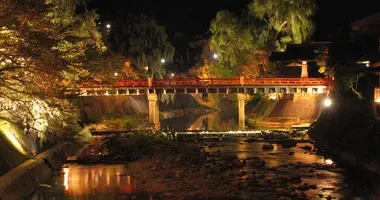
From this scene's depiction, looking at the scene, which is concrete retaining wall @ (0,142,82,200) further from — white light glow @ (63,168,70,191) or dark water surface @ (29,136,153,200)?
white light glow @ (63,168,70,191)

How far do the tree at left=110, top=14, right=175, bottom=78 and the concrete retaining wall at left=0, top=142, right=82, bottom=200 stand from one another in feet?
115

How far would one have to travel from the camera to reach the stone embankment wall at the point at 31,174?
24.4m

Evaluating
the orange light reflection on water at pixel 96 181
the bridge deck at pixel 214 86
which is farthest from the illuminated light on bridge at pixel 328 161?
the bridge deck at pixel 214 86

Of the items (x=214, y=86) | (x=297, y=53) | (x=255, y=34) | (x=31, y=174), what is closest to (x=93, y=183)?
(x=31, y=174)

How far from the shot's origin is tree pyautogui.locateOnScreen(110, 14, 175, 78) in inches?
2857

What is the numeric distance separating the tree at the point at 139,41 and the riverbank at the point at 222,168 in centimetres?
2465

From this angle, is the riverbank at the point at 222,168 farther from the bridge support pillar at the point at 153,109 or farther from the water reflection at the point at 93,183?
the bridge support pillar at the point at 153,109

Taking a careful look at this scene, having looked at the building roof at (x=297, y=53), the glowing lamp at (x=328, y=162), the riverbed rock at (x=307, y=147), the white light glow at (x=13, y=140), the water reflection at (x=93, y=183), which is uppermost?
the building roof at (x=297, y=53)

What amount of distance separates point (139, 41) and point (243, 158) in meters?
38.0

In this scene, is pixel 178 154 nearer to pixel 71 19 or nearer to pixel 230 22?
pixel 71 19

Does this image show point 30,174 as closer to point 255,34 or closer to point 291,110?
point 291,110

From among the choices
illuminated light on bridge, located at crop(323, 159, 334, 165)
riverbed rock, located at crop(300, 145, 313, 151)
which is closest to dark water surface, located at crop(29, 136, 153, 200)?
illuminated light on bridge, located at crop(323, 159, 334, 165)

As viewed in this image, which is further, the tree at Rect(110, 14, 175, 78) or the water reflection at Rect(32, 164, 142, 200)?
the tree at Rect(110, 14, 175, 78)

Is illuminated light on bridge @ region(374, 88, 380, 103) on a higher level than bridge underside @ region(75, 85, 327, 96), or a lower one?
lower
